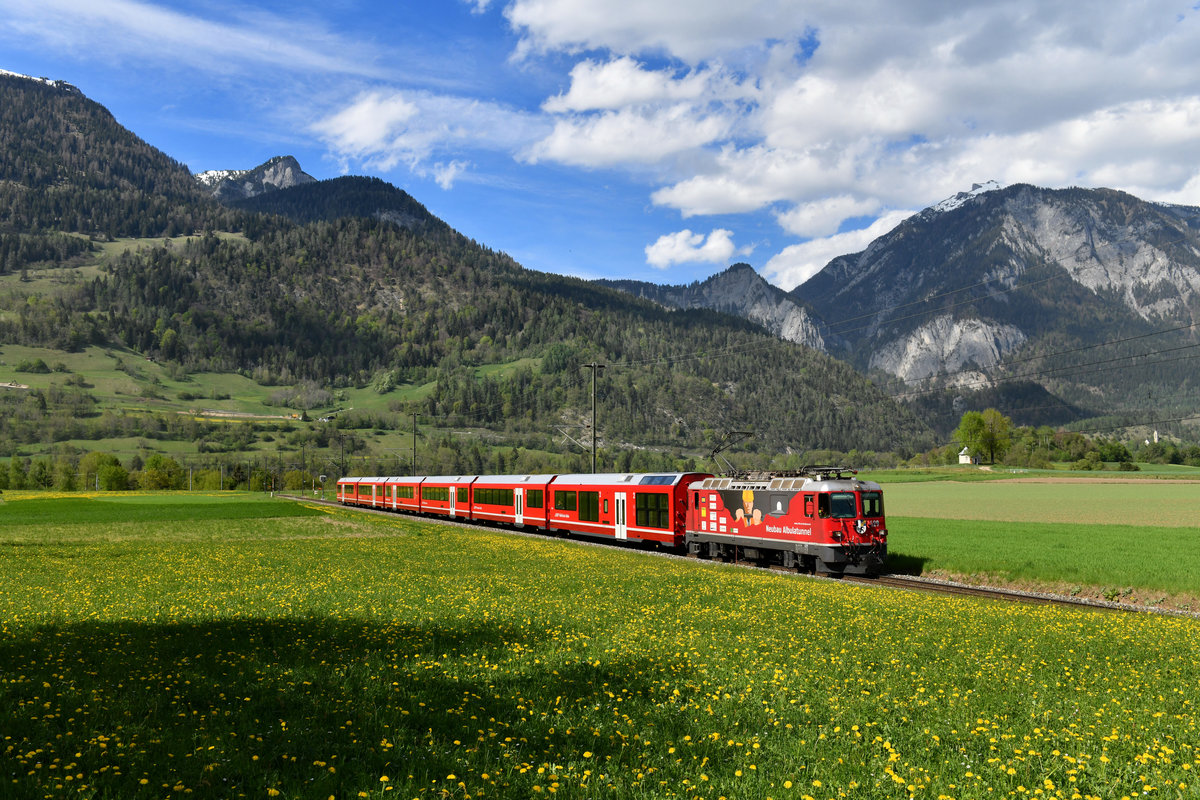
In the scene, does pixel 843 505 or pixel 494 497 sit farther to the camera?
pixel 494 497

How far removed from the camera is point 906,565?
34812mm

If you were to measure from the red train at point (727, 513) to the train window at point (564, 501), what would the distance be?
0.07 metres

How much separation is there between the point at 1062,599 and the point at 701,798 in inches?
956

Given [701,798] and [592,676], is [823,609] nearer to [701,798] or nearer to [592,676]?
[592,676]

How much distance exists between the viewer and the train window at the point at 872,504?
102ft

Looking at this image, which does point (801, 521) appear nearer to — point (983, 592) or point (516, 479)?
point (983, 592)

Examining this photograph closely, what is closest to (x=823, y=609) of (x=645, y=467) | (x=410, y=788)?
(x=410, y=788)

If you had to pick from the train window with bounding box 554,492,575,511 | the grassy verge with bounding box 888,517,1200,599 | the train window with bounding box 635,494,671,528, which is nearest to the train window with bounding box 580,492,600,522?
the train window with bounding box 554,492,575,511

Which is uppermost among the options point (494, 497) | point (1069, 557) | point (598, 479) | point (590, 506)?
point (598, 479)

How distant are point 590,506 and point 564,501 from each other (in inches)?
147

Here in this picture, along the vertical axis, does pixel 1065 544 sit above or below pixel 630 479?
below

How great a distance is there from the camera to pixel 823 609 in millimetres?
19516

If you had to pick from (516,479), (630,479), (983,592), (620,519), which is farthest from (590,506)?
(983,592)

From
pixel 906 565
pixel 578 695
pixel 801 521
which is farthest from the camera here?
pixel 906 565
